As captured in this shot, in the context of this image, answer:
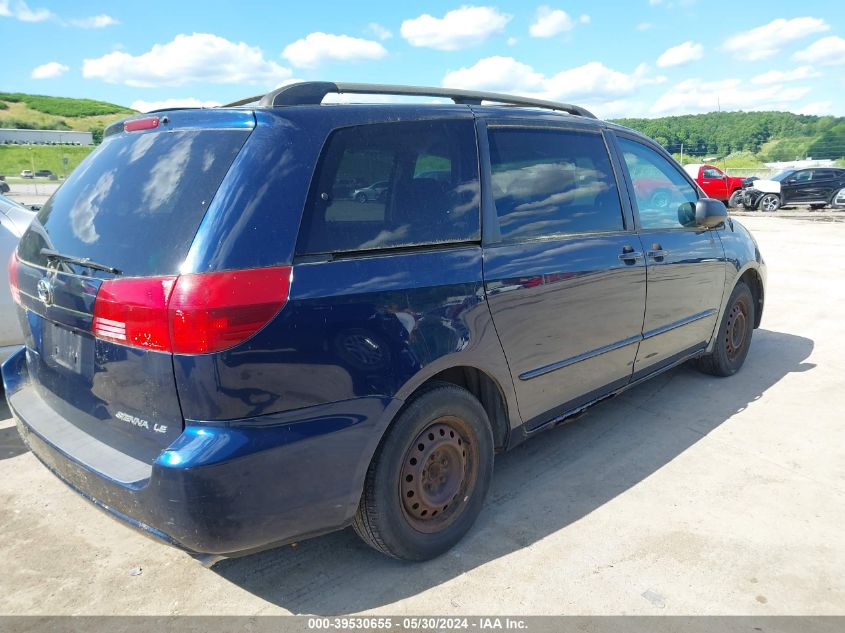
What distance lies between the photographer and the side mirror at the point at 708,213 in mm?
4312

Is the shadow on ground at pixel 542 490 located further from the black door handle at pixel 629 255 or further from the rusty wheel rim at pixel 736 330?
the black door handle at pixel 629 255

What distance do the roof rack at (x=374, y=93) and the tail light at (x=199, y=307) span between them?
76 cm

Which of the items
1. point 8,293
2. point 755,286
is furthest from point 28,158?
point 755,286

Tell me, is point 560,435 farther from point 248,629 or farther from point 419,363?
point 248,629

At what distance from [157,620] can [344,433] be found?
104 centimetres

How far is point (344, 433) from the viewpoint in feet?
7.67

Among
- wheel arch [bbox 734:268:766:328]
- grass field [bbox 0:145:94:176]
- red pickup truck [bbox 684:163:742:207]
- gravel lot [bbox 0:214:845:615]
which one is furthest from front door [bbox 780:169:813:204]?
grass field [bbox 0:145:94:176]

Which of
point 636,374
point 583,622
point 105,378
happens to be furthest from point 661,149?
point 105,378

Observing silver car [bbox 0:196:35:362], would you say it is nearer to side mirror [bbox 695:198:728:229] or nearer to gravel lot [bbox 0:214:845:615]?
gravel lot [bbox 0:214:845:615]

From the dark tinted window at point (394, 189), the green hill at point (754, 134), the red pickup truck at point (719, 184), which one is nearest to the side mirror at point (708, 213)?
the dark tinted window at point (394, 189)

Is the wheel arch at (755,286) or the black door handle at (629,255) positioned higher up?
the black door handle at (629,255)

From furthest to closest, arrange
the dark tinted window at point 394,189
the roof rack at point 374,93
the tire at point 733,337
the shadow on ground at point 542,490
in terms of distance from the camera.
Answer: the tire at point 733,337
the shadow on ground at point 542,490
the roof rack at point 374,93
the dark tinted window at point 394,189

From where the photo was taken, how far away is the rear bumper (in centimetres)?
210

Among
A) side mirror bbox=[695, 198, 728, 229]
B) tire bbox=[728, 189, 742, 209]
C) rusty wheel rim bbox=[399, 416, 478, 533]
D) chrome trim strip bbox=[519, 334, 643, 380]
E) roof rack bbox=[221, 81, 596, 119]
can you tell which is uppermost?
roof rack bbox=[221, 81, 596, 119]
